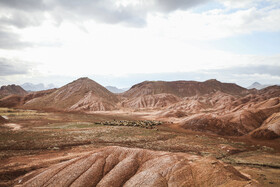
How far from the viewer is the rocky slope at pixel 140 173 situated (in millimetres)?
11375

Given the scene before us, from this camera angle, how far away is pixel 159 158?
13555 millimetres

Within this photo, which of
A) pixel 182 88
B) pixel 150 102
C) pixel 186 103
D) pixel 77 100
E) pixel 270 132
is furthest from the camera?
→ pixel 182 88

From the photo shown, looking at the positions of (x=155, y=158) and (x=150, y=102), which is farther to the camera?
(x=150, y=102)

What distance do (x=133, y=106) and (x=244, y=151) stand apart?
87.8 m

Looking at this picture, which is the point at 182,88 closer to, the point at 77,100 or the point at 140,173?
the point at 77,100

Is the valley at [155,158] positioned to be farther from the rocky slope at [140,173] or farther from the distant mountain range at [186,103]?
the distant mountain range at [186,103]

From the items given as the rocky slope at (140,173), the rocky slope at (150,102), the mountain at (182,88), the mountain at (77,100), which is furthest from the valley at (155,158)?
the mountain at (182,88)

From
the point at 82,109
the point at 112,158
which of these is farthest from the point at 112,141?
the point at 82,109

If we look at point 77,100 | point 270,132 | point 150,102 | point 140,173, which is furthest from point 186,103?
point 140,173

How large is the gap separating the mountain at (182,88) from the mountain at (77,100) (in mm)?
36633

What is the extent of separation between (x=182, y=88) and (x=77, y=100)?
327 feet

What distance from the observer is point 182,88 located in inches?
6526

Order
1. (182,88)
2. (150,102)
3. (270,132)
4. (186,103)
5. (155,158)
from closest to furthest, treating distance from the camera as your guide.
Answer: (155,158)
(270,132)
(186,103)
(150,102)
(182,88)

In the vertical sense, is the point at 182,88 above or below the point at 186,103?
above
